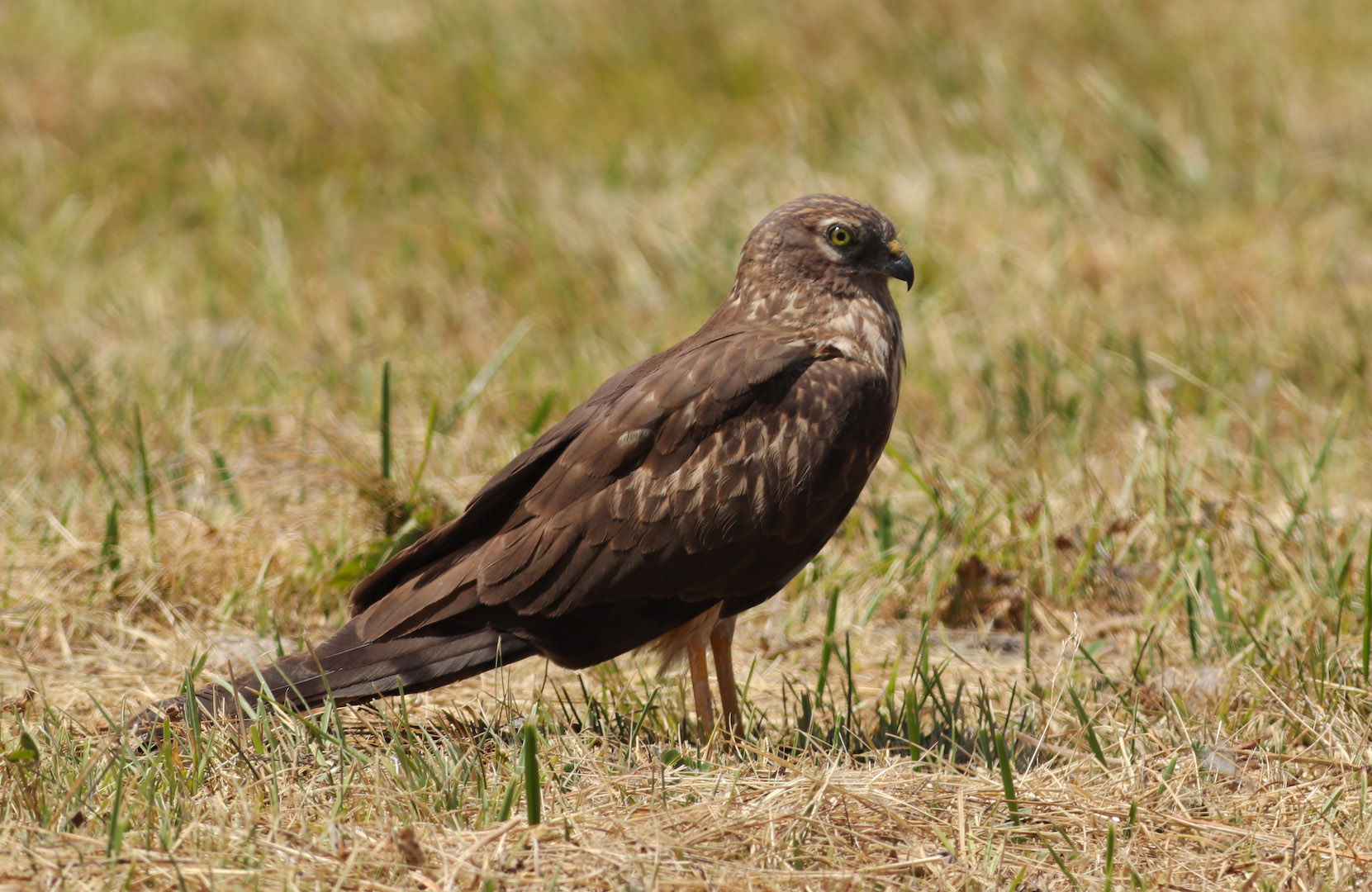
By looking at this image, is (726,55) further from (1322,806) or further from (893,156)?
(1322,806)

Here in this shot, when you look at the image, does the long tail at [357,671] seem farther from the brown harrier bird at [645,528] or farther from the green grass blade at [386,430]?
the green grass blade at [386,430]

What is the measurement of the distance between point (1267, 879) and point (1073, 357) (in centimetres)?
343

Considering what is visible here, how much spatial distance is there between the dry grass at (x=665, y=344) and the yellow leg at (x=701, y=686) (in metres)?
0.13

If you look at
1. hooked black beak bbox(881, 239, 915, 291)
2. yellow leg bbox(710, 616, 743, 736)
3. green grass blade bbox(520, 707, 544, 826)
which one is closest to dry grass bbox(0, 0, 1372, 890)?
green grass blade bbox(520, 707, 544, 826)

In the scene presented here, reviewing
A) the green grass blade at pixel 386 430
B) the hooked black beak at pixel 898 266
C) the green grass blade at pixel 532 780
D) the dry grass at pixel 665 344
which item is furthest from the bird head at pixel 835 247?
the green grass blade at pixel 532 780

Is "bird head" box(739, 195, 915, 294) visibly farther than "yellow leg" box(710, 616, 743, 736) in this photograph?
Yes

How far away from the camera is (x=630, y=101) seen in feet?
28.6

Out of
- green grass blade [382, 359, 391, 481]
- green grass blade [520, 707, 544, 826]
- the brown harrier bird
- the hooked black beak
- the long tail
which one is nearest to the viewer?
green grass blade [520, 707, 544, 826]

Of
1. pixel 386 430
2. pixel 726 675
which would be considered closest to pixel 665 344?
pixel 386 430

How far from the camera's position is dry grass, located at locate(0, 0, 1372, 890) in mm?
3016

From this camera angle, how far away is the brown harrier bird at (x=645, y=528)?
367 cm

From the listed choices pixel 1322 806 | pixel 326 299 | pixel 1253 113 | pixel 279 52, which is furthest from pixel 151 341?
pixel 1253 113

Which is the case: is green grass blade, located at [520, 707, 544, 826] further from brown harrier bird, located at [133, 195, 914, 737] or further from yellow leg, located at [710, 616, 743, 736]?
yellow leg, located at [710, 616, 743, 736]

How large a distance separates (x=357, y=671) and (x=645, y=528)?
2.49 ft
